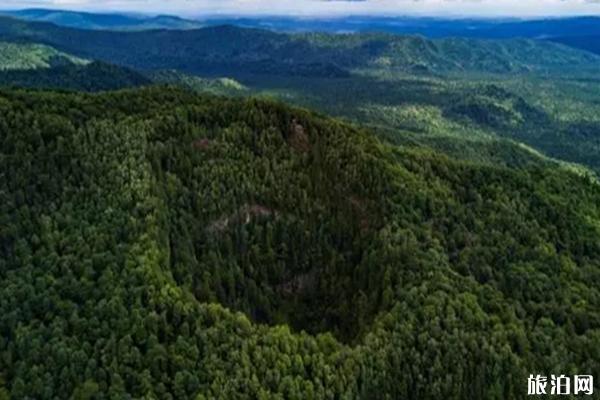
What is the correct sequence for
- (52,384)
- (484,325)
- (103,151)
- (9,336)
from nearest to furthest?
(52,384) < (9,336) < (484,325) < (103,151)

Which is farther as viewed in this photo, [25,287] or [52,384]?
[25,287]

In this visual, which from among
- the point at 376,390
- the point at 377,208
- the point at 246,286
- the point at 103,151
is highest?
the point at 103,151

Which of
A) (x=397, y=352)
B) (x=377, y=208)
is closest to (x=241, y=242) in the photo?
(x=377, y=208)

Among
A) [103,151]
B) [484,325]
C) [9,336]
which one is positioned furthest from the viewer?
[103,151]

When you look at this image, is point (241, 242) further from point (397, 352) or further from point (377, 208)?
point (397, 352)
